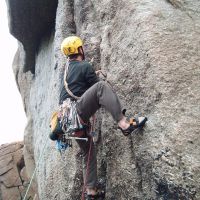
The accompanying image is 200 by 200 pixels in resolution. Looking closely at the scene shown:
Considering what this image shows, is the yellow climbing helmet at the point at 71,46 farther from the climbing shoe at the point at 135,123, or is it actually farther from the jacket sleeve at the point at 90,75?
the climbing shoe at the point at 135,123

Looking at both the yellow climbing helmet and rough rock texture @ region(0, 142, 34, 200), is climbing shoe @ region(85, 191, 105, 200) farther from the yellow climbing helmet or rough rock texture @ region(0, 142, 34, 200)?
rough rock texture @ region(0, 142, 34, 200)

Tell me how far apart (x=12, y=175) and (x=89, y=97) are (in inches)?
512

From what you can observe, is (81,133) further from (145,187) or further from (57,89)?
(57,89)

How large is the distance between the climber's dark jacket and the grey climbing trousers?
0.41m

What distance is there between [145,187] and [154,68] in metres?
1.90

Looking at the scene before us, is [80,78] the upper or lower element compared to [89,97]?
upper

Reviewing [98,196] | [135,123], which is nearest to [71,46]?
[135,123]

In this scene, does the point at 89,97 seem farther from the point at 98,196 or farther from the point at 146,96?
the point at 98,196

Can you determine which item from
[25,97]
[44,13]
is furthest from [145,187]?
[25,97]

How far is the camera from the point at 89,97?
582cm

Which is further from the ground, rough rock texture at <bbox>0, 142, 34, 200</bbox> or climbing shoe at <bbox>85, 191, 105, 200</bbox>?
climbing shoe at <bbox>85, 191, 105, 200</bbox>

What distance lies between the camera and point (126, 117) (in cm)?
567

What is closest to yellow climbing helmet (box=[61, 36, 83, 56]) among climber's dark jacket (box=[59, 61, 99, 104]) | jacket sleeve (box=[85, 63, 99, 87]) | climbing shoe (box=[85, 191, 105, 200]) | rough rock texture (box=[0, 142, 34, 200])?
climber's dark jacket (box=[59, 61, 99, 104])

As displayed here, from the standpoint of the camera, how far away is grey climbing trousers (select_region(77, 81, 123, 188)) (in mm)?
5543
